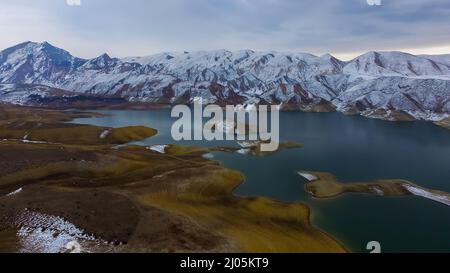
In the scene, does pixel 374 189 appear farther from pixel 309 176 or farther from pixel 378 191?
pixel 309 176

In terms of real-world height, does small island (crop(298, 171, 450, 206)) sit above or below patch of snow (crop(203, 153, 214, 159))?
below

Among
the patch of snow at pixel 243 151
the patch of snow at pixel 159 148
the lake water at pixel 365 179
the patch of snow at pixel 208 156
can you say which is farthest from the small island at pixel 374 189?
the patch of snow at pixel 159 148

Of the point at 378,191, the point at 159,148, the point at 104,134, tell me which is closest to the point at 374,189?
the point at 378,191

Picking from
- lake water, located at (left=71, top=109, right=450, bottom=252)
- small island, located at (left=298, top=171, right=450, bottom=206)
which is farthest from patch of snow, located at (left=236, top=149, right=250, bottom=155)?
small island, located at (left=298, top=171, right=450, bottom=206)

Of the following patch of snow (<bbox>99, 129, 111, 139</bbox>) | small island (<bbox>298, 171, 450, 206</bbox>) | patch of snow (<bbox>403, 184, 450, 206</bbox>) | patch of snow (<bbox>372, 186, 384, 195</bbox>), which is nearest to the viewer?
patch of snow (<bbox>403, 184, 450, 206</bbox>)

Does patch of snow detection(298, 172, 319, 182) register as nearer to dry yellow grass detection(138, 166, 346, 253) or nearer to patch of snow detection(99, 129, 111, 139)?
dry yellow grass detection(138, 166, 346, 253)

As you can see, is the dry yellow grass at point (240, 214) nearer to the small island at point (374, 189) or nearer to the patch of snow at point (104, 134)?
the small island at point (374, 189)
